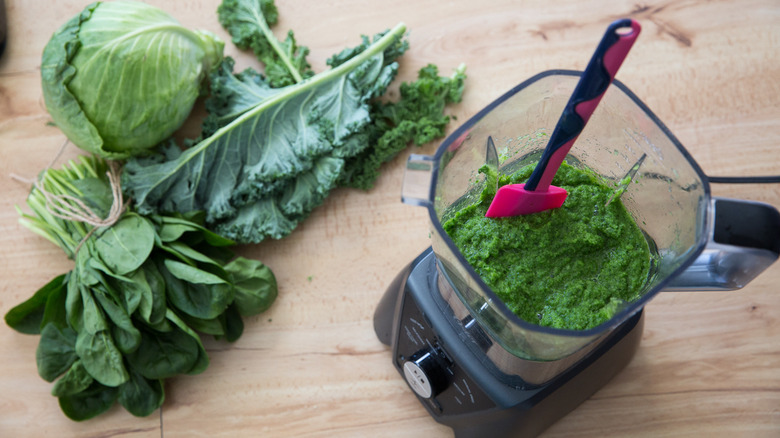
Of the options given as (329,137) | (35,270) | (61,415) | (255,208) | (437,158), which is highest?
(437,158)

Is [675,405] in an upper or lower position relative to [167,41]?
lower

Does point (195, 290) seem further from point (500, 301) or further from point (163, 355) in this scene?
point (500, 301)

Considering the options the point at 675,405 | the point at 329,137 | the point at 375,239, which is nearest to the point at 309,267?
the point at 375,239

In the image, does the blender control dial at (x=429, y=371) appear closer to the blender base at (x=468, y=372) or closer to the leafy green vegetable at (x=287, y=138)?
the blender base at (x=468, y=372)

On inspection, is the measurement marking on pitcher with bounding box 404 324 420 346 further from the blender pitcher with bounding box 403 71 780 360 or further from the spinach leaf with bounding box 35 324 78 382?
the spinach leaf with bounding box 35 324 78 382

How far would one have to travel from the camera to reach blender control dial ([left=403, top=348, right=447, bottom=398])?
0.90 metres

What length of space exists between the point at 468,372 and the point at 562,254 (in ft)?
0.72

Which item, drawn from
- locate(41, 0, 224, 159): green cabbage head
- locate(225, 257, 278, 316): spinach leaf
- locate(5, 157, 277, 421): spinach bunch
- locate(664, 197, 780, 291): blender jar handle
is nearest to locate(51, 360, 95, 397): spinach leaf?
locate(5, 157, 277, 421): spinach bunch

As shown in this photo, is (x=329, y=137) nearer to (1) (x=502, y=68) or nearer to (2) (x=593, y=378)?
(1) (x=502, y=68)

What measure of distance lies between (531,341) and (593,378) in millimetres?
323

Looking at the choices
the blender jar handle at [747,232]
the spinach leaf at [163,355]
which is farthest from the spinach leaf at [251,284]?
the blender jar handle at [747,232]

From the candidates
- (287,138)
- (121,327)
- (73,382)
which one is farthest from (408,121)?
(73,382)

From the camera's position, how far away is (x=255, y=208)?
114cm

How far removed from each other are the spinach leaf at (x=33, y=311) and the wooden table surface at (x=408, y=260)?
70mm
